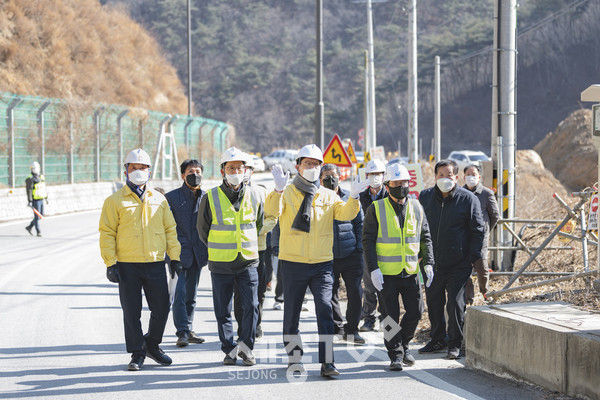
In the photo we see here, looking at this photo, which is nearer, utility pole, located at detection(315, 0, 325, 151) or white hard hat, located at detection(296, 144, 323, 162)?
white hard hat, located at detection(296, 144, 323, 162)

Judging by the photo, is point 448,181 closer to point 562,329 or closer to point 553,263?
point 562,329

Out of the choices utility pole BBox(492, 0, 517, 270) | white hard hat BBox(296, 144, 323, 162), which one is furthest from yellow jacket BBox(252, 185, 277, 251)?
utility pole BBox(492, 0, 517, 270)

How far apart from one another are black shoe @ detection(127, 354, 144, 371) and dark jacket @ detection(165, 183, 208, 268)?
144 cm

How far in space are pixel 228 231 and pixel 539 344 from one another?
2.96m

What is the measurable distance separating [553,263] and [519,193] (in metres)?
11.1

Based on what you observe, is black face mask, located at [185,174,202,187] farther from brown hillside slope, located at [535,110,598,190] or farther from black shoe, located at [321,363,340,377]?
brown hillside slope, located at [535,110,598,190]

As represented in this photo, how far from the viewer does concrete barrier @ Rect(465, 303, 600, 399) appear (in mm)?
6441

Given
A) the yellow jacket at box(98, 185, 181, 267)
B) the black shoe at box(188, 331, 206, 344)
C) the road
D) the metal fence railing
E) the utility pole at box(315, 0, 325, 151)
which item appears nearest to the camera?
the road

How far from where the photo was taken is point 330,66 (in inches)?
4104

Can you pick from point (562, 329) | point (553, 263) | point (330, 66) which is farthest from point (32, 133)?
point (330, 66)

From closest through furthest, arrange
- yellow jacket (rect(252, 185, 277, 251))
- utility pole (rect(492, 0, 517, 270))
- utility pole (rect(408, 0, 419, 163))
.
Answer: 1. yellow jacket (rect(252, 185, 277, 251))
2. utility pole (rect(492, 0, 517, 270))
3. utility pole (rect(408, 0, 419, 163))

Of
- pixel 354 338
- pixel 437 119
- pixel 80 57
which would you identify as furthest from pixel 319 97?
pixel 80 57

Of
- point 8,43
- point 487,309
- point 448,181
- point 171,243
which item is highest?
point 8,43

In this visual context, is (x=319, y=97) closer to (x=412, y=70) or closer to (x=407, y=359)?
(x=412, y=70)
